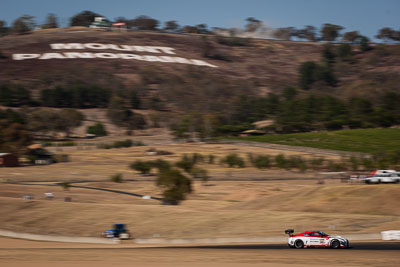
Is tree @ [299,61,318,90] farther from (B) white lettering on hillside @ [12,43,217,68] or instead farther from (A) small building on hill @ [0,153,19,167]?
(A) small building on hill @ [0,153,19,167]

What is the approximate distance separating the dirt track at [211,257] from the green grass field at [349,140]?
233ft

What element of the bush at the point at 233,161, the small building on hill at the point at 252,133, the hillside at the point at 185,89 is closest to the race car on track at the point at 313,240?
the bush at the point at 233,161

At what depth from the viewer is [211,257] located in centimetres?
2116

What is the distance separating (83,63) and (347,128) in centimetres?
10612

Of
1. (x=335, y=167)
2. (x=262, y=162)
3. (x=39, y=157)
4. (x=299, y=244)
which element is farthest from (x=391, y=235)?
(x=39, y=157)

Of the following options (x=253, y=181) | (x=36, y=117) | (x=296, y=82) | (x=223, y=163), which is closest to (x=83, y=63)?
(x=36, y=117)

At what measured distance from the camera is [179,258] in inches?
826

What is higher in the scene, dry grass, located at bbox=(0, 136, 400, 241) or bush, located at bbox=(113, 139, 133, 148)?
bush, located at bbox=(113, 139, 133, 148)

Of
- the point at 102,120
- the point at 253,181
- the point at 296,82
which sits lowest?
the point at 253,181

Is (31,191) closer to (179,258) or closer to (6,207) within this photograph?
(6,207)

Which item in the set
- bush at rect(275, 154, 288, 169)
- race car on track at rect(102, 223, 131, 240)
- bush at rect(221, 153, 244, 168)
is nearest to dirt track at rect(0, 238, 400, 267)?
race car on track at rect(102, 223, 131, 240)

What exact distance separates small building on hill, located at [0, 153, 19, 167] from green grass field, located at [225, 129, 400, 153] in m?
47.4

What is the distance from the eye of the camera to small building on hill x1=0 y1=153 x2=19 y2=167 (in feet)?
255

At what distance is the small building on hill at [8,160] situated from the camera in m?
77.7
